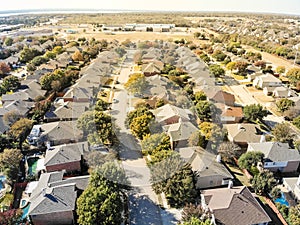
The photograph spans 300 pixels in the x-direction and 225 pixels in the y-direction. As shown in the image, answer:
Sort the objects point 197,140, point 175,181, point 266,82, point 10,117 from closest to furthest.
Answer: point 175,181 < point 197,140 < point 10,117 < point 266,82

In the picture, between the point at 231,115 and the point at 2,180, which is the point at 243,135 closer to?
the point at 231,115

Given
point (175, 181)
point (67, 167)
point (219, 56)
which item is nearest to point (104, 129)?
point (67, 167)

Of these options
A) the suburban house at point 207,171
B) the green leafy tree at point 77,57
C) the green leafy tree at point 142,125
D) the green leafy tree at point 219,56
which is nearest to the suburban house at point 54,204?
the suburban house at point 207,171

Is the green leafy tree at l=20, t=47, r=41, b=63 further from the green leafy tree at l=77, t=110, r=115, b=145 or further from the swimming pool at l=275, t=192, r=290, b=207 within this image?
the swimming pool at l=275, t=192, r=290, b=207

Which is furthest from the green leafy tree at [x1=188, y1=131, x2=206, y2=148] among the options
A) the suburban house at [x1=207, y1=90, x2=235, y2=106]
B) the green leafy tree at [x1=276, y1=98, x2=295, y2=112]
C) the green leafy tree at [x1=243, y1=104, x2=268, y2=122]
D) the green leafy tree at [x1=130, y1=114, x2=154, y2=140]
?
the green leafy tree at [x1=276, y1=98, x2=295, y2=112]

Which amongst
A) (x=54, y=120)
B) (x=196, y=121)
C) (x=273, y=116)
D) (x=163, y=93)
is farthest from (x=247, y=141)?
(x=54, y=120)
